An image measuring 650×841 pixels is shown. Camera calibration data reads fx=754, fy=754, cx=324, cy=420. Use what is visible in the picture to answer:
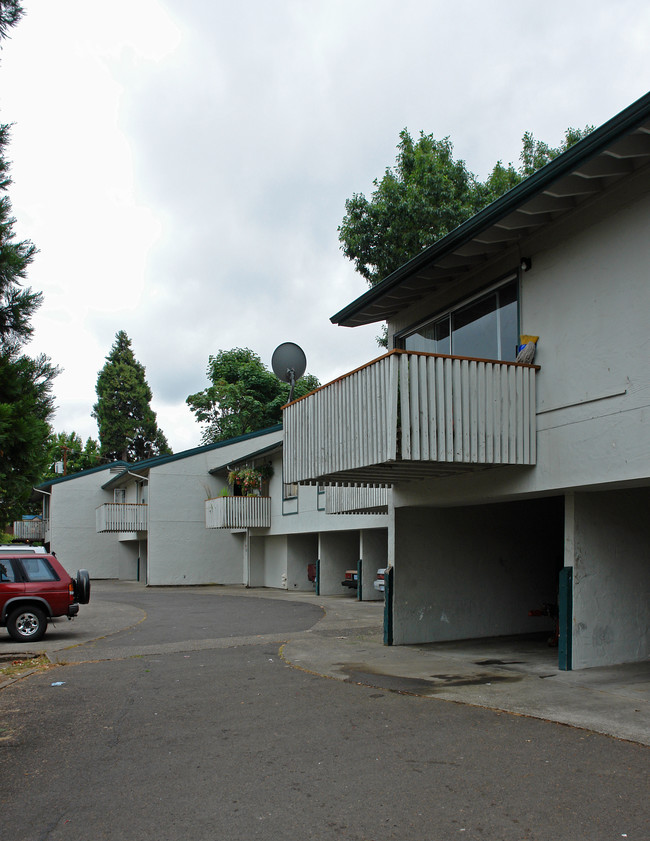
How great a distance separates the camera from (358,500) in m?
16.7

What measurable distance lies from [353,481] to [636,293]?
17.3 ft

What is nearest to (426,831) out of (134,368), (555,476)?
(555,476)

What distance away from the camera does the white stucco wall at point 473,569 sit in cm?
1327

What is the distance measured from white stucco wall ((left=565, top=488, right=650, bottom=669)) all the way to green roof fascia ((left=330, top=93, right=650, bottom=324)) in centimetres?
393

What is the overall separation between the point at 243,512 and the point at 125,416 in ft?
114

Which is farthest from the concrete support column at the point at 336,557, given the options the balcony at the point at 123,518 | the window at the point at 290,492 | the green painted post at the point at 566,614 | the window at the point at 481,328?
the green painted post at the point at 566,614

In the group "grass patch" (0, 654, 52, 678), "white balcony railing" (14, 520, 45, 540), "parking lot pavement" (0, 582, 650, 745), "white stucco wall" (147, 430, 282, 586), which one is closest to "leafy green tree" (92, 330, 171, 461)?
"white balcony railing" (14, 520, 45, 540)

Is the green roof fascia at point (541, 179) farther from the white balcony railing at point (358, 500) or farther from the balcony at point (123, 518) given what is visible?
the balcony at point (123, 518)

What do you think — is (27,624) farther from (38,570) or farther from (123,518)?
(123,518)

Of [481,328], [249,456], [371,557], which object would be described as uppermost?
[481,328]

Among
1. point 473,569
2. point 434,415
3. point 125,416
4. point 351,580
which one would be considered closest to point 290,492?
point 351,580

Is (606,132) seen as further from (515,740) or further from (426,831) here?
(426,831)

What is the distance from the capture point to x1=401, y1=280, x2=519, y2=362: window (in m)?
11.1

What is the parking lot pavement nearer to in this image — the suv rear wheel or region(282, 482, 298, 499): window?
the suv rear wheel
